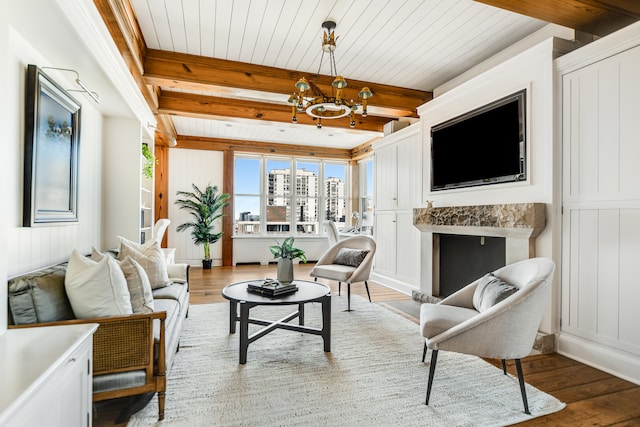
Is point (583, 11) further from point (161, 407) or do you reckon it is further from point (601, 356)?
point (161, 407)

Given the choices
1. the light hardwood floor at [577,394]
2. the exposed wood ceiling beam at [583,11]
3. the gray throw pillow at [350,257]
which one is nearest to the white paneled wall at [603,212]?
the light hardwood floor at [577,394]

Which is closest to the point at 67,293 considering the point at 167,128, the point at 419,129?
the point at 419,129

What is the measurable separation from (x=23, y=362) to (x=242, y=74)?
331 centimetres

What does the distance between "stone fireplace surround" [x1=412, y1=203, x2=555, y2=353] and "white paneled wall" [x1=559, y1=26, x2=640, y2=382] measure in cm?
20

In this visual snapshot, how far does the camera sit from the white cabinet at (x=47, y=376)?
3.13 ft

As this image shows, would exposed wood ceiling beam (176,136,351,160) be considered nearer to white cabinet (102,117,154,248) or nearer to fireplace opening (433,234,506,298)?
white cabinet (102,117,154,248)

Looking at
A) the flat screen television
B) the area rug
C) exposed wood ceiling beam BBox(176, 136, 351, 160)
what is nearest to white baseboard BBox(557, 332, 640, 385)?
the area rug

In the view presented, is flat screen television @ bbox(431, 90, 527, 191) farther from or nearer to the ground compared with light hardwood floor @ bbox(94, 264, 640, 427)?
farther from the ground

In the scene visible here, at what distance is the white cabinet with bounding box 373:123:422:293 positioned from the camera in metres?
4.65

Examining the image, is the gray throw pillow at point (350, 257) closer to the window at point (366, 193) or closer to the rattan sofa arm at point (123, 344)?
the rattan sofa arm at point (123, 344)

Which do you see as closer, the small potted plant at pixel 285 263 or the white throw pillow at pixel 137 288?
the white throw pillow at pixel 137 288

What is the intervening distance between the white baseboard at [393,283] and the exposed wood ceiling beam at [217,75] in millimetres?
2525

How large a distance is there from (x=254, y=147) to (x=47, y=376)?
→ 22.1ft

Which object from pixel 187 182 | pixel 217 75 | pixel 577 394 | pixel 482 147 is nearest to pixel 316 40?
pixel 217 75
